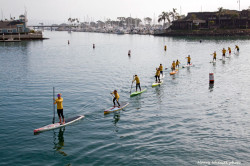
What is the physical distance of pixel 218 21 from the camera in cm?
17175

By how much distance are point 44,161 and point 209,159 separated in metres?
10.4

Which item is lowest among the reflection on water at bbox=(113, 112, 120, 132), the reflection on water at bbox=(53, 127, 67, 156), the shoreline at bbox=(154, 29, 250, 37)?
the reflection on water at bbox=(53, 127, 67, 156)

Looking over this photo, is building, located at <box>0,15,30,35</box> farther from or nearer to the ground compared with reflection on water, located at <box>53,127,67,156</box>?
farther from the ground

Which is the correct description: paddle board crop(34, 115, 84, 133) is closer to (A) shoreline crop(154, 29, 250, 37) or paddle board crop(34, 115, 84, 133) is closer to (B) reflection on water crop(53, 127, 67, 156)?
(B) reflection on water crop(53, 127, 67, 156)

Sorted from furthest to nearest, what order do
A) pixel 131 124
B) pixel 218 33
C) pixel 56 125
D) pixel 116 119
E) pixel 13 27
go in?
pixel 218 33 → pixel 13 27 → pixel 116 119 → pixel 131 124 → pixel 56 125

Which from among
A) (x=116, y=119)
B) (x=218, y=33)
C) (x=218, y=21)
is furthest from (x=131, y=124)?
(x=218, y=21)

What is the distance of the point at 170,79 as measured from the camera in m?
41.6

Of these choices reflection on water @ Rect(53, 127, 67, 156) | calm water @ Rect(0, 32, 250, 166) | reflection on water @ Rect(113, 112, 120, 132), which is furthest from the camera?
reflection on water @ Rect(113, 112, 120, 132)

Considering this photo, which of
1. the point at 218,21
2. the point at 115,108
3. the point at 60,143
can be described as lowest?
the point at 60,143

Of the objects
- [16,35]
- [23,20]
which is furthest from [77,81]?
[23,20]

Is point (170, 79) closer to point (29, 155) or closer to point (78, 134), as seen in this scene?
point (78, 134)

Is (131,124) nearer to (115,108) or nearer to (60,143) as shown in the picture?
(115,108)

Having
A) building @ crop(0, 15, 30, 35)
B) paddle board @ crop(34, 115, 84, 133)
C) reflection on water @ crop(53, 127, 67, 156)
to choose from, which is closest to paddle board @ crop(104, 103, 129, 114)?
paddle board @ crop(34, 115, 84, 133)

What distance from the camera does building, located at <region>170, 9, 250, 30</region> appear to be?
6481 inches
